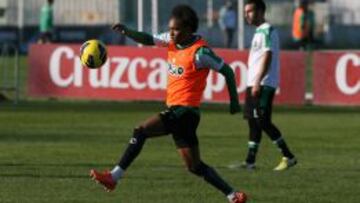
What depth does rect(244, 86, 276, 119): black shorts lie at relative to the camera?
16.8 m

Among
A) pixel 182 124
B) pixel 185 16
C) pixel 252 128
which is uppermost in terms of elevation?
pixel 185 16

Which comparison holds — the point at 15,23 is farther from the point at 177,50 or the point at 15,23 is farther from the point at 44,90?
the point at 177,50

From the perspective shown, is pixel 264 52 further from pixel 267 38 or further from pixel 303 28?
pixel 303 28

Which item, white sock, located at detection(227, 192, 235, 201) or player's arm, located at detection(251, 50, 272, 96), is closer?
white sock, located at detection(227, 192, 235, 201)

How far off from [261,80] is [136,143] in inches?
143

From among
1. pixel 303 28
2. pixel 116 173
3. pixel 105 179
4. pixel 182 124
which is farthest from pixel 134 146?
pixel 303 28

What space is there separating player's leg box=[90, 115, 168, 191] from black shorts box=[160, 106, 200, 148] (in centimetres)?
10

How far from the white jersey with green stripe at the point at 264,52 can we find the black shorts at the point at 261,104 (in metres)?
0.09

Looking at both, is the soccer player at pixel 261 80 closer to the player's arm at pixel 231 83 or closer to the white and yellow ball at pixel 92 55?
the white and yellow ball at pixel 92 55

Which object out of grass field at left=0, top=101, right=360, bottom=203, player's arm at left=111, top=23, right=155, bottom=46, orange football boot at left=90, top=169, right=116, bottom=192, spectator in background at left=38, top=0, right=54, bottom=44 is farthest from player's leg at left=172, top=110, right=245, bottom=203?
spectator in background at left=38, top=0, right=54, bottom=44

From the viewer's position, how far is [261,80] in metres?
16.7

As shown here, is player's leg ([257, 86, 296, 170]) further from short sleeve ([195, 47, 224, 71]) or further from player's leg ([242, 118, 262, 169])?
short sleeve ([195, 47, 224, 71])

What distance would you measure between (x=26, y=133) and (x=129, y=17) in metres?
25.2

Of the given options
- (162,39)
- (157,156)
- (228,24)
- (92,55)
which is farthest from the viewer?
(228,24)
